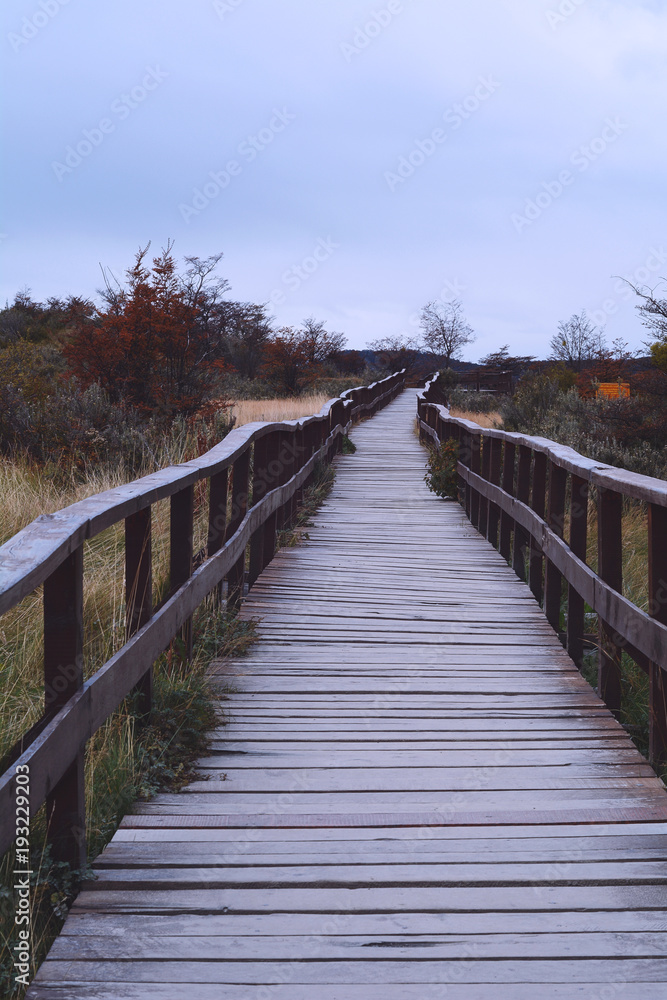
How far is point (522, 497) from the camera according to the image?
6695 mm

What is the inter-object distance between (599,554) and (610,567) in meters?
0.09

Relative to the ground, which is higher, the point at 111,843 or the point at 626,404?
the point at 626,404

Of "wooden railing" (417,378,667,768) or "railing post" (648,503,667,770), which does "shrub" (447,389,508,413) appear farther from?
"railing post" (648,503,667,770)

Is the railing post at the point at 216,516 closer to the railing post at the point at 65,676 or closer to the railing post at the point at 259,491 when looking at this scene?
the railing post at the point at 259,491

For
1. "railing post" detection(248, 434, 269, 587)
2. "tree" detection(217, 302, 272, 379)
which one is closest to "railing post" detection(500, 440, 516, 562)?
"railing post" detection(248, 434, 269, 587)

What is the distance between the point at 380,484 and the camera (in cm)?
1229

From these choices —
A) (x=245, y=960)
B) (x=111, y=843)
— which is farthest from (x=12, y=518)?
(x=245, y=960)

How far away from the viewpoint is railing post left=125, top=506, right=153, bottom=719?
3.35 meters

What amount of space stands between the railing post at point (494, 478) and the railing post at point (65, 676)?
583 centimetres

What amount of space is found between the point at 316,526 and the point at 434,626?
139 inches

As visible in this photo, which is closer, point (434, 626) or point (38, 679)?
point (38, 679)

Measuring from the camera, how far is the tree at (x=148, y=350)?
44.6 ft

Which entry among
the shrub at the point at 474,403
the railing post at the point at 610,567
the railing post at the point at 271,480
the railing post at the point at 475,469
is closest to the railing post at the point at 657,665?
the railing post at the point at 610,567

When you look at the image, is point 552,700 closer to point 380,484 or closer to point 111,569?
point 111,569
